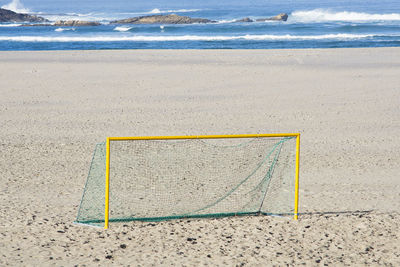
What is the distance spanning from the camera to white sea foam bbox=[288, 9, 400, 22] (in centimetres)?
7062

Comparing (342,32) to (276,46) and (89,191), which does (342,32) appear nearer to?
(276,46)

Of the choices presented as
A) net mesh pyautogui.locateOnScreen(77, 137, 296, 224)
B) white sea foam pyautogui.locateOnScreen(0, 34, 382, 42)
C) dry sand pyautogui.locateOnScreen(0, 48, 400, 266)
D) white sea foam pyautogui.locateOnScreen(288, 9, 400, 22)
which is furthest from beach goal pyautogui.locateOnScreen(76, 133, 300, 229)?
white sea foam pyautogui.locateOnScreen(288, 9, 400, 22)

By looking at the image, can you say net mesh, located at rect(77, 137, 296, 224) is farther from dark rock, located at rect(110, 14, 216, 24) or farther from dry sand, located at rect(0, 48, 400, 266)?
dark rock, located at rect(110, 14, 216, 24)

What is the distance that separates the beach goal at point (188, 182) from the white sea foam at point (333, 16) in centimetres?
6244

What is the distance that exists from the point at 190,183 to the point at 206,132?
4.08m

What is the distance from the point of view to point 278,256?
253 inches

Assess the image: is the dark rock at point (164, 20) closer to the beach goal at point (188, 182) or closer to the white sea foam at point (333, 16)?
the white sea foam at point (333, 16)

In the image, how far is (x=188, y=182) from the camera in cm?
878

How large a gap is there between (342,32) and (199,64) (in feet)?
93.9

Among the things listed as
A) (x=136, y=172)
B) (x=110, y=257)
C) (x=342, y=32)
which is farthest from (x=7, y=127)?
(x=342, y=32)

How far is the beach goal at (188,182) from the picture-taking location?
7.73 metres

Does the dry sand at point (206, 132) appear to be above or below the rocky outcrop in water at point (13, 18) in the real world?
below

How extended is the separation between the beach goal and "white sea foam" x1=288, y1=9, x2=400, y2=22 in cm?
6244

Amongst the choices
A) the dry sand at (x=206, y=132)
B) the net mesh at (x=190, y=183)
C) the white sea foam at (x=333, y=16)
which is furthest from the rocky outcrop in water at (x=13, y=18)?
the net mesh at (x=190, y=183)
